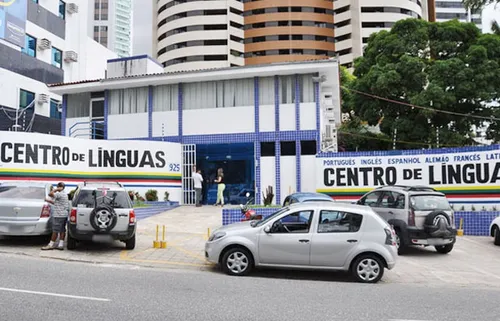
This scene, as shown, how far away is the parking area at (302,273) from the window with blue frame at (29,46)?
2189 cm

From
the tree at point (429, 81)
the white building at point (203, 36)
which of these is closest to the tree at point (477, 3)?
the tree at point (429, 81)

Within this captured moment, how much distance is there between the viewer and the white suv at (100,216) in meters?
9.69

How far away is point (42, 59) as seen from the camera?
30.6 m

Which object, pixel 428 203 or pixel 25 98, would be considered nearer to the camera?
pixel 428 203

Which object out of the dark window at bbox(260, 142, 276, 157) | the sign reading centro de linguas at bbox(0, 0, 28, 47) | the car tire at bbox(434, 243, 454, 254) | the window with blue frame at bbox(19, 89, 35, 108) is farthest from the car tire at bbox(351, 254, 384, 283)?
the window with blue frame at bbox(19, 89, 35, 108)

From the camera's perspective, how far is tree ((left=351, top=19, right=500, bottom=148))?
A: 23.8 meters

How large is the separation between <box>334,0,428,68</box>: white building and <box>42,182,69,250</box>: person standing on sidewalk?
206ft

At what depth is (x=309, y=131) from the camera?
1939 cm

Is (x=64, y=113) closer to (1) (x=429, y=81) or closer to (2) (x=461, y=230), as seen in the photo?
(2) (x=461, y=230)

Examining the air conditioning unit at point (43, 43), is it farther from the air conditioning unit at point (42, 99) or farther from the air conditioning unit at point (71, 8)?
the air conditioning unit at point (71, 8)

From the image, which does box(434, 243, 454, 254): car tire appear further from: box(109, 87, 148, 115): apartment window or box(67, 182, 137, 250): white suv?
box(109, 87, 148, 115): apartment window

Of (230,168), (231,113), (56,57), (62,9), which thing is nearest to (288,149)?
(231,113)

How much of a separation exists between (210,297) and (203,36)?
223ft

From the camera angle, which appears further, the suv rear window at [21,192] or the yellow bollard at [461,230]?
the yellow bollard at [461,230]
